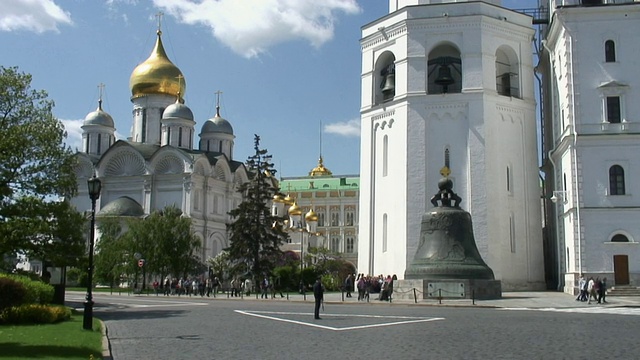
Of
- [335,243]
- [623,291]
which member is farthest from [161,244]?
[335,243]

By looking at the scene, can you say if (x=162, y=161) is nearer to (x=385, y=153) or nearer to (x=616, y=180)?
(x=385, y=153)

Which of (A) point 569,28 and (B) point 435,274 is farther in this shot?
(A) point 569,28

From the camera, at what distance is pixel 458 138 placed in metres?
38.7

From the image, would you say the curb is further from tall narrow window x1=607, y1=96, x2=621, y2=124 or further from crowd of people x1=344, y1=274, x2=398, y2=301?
tall narrow window x1=607, y1=96, x2=621, y2=124

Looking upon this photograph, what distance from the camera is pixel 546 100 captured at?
44656 millimetres

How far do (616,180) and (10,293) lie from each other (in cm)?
2703

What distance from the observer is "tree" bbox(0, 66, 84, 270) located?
20.5m

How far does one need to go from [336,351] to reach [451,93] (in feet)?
95.4

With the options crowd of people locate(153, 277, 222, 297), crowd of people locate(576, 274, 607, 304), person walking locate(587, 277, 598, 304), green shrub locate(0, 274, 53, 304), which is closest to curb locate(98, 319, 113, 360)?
green shrub locate(0, 274, 53, 304)

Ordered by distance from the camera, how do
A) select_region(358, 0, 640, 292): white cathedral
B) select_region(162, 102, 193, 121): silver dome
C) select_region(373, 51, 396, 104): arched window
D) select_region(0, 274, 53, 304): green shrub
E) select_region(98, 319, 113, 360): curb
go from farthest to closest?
select_region(162, 102, 193, 121): silver dome → select_region(373, 51, 396, 104): arched window → select_region(358, 0, 640, 292): white cathedral → select_region(0, 274, 53, 304): green shrub → select_region(98, 319, 113, 360): curb

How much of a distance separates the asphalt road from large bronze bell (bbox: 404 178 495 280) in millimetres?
5702

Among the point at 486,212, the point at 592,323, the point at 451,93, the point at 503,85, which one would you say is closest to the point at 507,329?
the point at 592,323

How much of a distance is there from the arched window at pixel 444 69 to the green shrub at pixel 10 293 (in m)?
27.1

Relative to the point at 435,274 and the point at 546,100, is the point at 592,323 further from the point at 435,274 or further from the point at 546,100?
the point at 546,100
